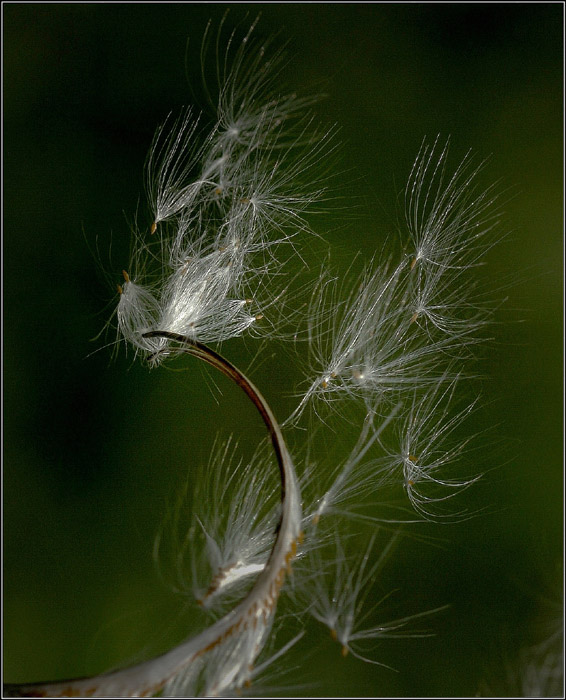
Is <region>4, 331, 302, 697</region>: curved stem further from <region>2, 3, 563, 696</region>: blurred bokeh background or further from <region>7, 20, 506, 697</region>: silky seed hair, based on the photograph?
<region>2, 3, 563, 696</region>: blurred bokeh background

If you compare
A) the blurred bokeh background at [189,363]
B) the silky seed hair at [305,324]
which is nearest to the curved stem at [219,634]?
the silky seed hair at [305,324]

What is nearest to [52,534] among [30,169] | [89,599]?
[89,599]

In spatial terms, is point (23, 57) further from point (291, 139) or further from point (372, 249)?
point (372, 249)

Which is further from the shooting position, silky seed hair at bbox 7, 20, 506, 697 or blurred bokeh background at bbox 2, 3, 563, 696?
blurred bokeh background at bbox 2, 3, 563, 696

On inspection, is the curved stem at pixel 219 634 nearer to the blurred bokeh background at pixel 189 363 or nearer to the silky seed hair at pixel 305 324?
the silky seed hair at pixel 305 324

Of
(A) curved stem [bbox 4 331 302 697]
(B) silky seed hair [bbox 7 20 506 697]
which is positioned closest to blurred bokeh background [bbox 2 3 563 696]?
(B) silky seed hair [bbox 7 20 506 697]

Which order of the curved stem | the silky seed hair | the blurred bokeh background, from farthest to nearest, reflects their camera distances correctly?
the blurred bokeh background < the silky seed hair < the curved stem

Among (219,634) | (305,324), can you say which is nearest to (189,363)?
(305,324)

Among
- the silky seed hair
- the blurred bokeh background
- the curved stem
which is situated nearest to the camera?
the curved stem
